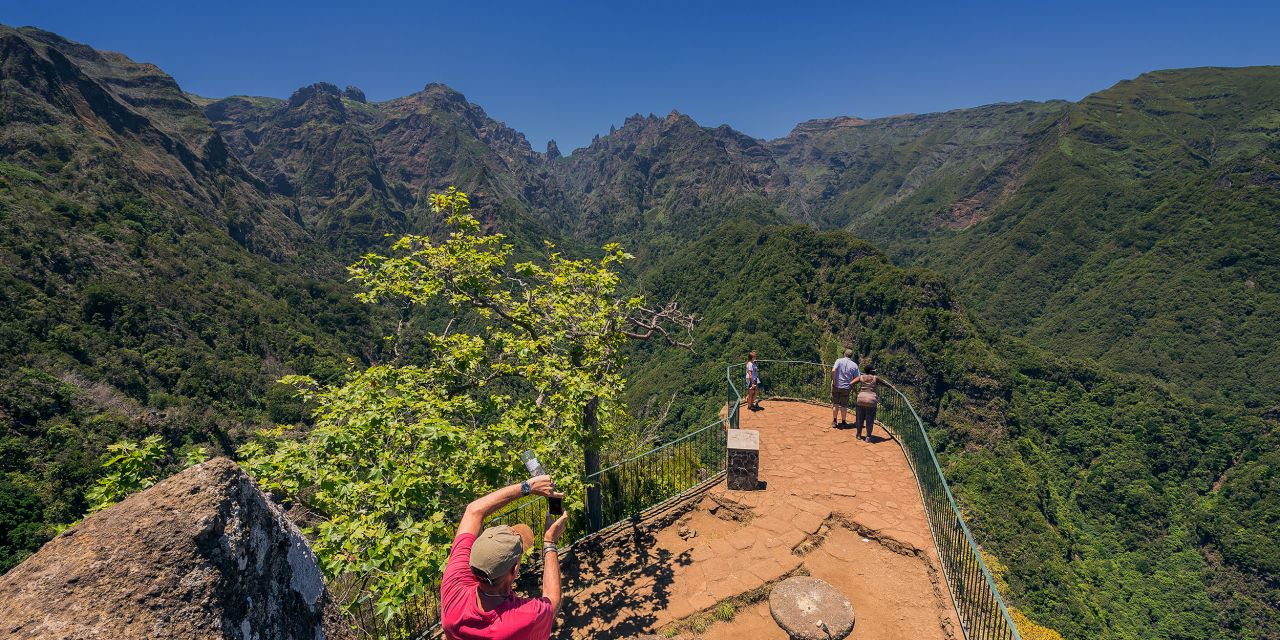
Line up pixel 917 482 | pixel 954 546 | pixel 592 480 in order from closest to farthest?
1. pixel 954 546
2. pixel 592 480
3. pixel 917 482

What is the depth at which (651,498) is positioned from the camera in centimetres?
989

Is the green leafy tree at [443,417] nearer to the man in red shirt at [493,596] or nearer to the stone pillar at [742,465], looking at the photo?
the man in red shirt at [493,596]

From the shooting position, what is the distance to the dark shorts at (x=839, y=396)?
1201 centimetres

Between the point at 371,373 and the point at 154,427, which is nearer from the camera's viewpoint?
the point at 371,373

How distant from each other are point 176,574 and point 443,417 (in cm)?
520

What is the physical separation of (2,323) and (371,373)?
65.7 meters

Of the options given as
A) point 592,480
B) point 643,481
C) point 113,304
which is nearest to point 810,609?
point 592,480

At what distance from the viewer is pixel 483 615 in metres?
2.81

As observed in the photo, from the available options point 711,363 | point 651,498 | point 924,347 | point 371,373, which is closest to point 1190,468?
point 924,347

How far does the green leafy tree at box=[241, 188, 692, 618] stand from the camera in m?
5.19

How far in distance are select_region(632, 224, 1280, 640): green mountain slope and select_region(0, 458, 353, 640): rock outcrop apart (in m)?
58.1

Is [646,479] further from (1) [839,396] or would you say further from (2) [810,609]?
(1) [839,396]

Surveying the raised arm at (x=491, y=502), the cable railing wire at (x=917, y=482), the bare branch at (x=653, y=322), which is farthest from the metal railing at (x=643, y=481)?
the raised arm at (x=491, y=502)

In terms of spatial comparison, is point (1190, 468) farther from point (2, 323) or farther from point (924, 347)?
point (2, 323)
